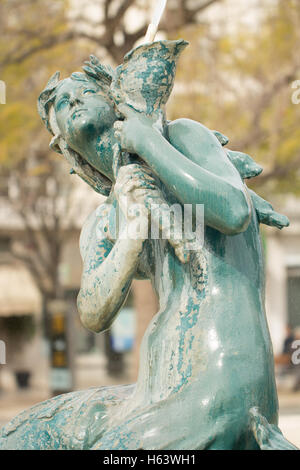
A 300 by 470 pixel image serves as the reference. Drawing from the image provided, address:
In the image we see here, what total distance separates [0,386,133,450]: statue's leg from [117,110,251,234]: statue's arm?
2.34 feet

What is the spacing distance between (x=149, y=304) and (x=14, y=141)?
10.5 ft

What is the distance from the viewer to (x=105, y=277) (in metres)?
2.60

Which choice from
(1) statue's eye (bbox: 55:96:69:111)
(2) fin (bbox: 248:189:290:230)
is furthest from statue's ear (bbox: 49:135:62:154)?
(2) fin (bbox: 248:189:290:230)

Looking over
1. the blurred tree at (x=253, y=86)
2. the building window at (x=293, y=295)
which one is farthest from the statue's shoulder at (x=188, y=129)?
the building window at (x=293, y=295)

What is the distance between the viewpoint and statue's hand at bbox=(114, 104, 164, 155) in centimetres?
262

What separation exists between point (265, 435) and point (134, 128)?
3.39 feet

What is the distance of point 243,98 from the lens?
1131 centimetres

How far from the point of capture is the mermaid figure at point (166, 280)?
2451 mm

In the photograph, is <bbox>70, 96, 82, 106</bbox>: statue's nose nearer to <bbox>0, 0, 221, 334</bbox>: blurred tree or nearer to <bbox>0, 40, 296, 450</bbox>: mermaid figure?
<bbox>0, 40, 296, 450</bbox>: mermaid figure

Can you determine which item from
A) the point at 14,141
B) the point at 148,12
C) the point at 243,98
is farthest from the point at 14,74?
the point at 243,98

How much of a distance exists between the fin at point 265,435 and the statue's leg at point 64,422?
50 cm

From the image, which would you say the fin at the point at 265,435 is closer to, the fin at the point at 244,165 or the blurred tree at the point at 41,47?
the fin at the point at 244,165

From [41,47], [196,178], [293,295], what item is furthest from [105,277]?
[293,295]

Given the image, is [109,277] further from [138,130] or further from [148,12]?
[148,12]
